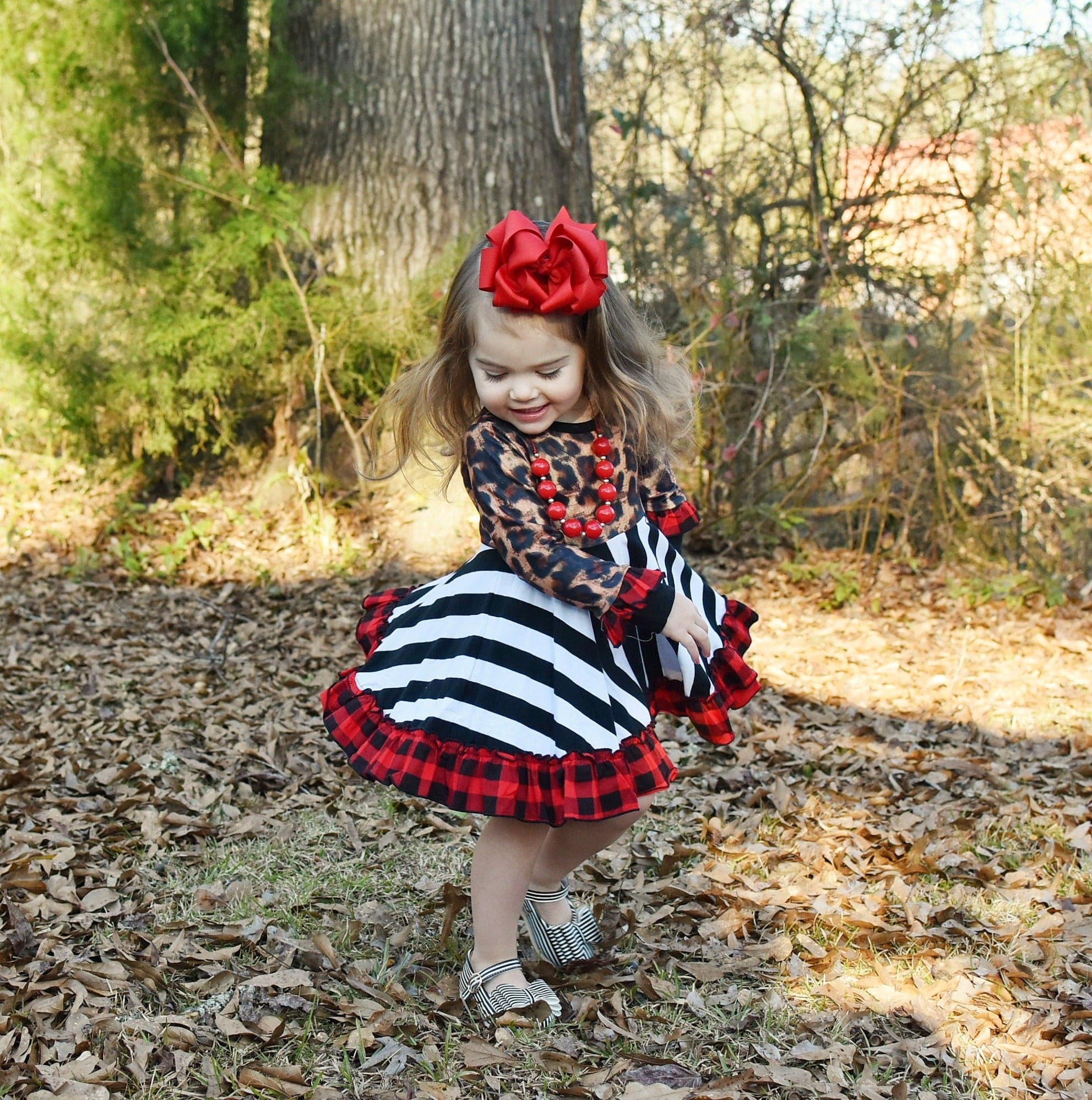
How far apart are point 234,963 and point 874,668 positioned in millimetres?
3221

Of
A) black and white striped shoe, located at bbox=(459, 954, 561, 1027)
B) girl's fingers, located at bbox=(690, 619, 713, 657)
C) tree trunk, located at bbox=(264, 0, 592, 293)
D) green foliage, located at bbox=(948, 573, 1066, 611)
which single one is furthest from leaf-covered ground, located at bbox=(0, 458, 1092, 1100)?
tree trunk, located at bbox=(264, 0, 592, 293)

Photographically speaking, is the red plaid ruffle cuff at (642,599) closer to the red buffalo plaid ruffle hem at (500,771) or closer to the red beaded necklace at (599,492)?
the red beaded necklace at (599,492)

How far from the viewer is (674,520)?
260cm

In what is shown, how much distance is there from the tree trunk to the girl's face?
3839mm

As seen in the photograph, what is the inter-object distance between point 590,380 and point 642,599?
0.47 m

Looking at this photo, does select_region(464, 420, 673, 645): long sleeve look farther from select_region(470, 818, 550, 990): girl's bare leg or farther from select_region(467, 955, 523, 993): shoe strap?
select_region(467, 955, 523, 993): shoe strap

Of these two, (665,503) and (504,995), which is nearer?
(504,995)

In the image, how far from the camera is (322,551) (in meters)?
5.90

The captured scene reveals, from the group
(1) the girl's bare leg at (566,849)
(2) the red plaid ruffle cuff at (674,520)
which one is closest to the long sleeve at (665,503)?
(2) the red plaid ruffle cuff at (674,520)

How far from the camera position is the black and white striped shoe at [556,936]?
264 cm

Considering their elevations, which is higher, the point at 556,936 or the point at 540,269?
the point at 540,269

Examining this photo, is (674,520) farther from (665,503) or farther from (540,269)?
(540,269)

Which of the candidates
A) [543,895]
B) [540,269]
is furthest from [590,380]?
[543,895]

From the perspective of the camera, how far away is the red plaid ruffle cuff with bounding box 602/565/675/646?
2215 millimetres
